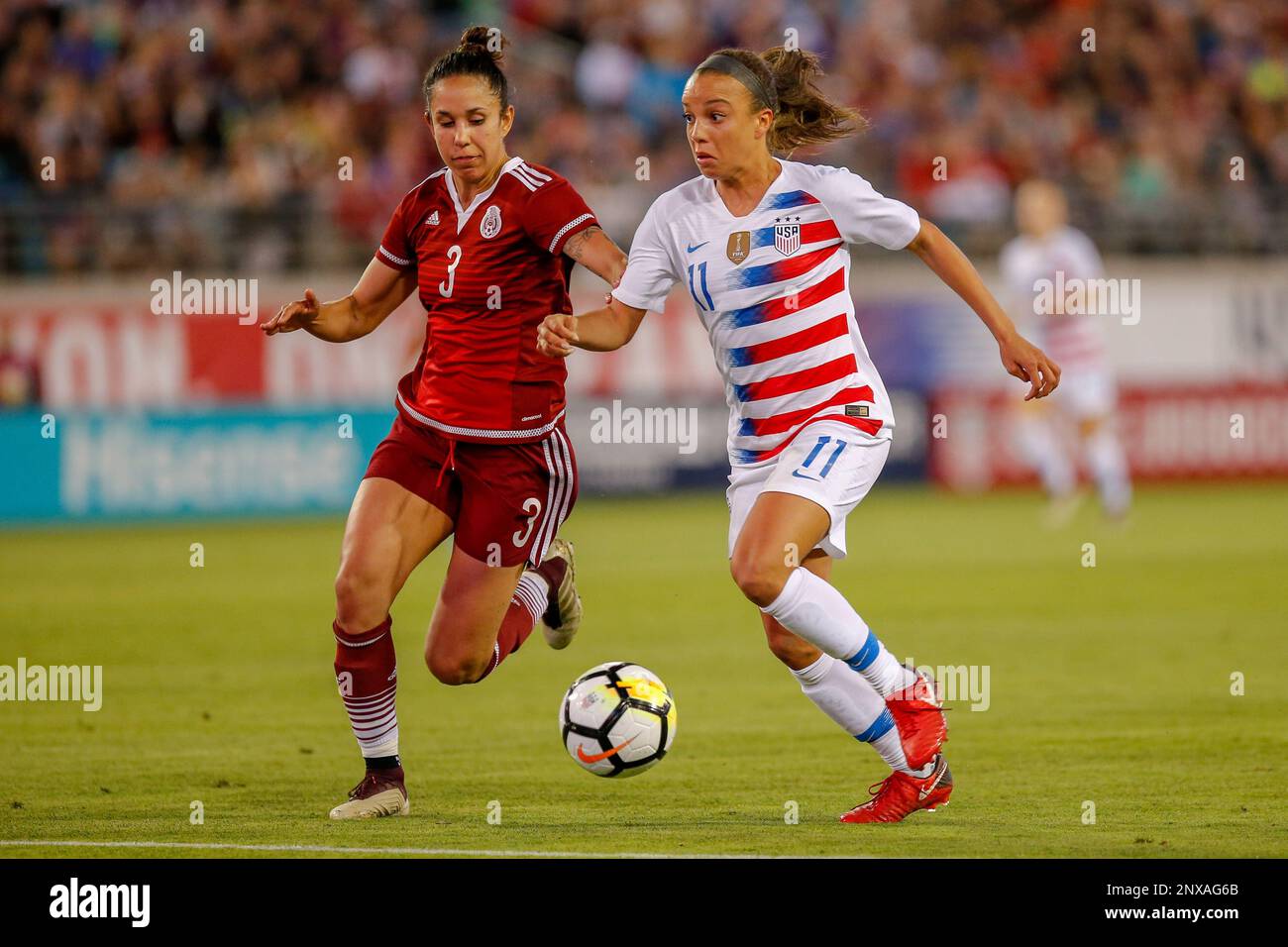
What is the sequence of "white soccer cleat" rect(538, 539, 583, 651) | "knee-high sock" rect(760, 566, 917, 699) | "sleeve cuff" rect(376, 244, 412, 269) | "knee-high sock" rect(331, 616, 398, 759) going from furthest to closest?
"white soccer cleat" rect(538, 539, 583, 651)
"sleeve cuff" rect(376, 244, 412, 269)
"knee-high sock" rect(331, 616, 398, 759)
"knee-high sock" rect(760, 566, 917, 699)

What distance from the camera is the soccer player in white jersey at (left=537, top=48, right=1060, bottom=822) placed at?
6.21 meters

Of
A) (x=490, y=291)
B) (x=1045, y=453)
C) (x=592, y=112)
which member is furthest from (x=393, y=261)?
(x=592, y=112)

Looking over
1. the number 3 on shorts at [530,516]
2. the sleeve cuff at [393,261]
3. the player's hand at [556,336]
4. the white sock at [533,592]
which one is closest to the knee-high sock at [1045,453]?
the white sock at [533,592]

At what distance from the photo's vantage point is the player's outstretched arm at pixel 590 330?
595cm

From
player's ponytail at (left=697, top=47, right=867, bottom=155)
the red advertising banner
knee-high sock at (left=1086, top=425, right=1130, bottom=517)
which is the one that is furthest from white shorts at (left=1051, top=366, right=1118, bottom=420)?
player's ponytail at (left=697, top=47, right=867, bottom=155)

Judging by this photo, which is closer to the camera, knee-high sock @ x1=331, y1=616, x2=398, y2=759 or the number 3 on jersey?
knee-high sock @ x1=331, y1=616, x2=398, y2=759

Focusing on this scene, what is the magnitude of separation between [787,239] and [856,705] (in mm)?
1539

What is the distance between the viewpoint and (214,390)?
1866 centimetres

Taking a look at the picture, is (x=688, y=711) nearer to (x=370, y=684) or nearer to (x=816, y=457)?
(x=370, y=684)

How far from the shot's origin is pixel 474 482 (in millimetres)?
6789

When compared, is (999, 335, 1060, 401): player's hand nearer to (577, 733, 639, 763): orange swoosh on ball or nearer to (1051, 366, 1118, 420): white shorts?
(577, 733, 639, 763): orange swoosh on ball

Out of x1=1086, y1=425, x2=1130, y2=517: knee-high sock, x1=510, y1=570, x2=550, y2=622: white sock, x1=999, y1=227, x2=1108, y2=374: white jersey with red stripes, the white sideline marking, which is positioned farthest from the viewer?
x1=999, y1=227, x2=1108, y2=374: white jersey with red stripes

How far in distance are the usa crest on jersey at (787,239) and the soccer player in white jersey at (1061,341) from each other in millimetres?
12032

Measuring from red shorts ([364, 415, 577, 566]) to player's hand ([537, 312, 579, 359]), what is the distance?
0.91 meters
